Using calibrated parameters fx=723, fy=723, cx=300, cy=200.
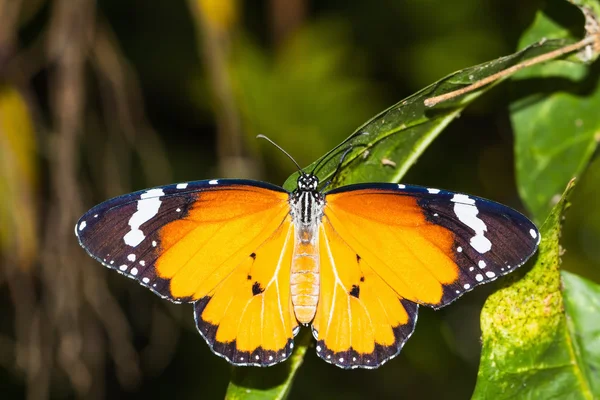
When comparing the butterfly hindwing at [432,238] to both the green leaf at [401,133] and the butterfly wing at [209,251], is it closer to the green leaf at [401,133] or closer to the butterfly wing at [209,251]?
the green leaf at [401,133]

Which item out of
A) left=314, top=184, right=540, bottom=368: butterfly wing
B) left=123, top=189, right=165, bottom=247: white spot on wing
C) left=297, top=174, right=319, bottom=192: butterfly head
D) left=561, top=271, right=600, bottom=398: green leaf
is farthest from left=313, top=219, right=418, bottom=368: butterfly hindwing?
→ left=123, top=189, right=165, bottom=247: white spot on wing

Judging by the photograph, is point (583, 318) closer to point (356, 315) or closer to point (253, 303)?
point (356, 315)

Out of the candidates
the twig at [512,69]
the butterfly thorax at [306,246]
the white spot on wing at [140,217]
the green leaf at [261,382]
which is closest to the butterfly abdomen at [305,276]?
the butterfly thorax at [306,246]

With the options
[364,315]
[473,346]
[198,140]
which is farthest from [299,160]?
[473,346]

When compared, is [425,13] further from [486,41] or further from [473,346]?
[473,346]

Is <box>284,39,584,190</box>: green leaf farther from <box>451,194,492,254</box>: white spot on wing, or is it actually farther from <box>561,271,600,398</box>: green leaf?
<box>561,271,600,398</box>: green leaf

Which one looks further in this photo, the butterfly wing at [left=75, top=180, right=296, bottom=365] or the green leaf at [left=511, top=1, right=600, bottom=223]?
the green leaf at [left=511, top=1, right=600, bottom=223]

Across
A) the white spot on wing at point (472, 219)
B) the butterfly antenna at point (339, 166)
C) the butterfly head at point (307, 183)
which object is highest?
the butterfly antenna at point (339, 166)
